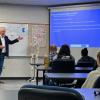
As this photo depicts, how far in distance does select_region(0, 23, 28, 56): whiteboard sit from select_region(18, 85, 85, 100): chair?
8.69 metres

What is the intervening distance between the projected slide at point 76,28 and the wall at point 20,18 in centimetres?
42

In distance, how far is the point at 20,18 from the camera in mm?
10422

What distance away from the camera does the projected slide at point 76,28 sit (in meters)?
9.77

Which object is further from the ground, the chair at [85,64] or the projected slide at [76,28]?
the projected slide at [76,28]

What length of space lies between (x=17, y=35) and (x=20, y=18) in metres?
0.58

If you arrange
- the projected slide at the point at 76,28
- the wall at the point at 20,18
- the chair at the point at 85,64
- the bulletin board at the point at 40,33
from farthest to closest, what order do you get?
1. the bulletin board at the point at 40,33
2. the wall at the point at 20,18
3. the projected slide at the point at 76,28
4. the chair at the point at 85,64

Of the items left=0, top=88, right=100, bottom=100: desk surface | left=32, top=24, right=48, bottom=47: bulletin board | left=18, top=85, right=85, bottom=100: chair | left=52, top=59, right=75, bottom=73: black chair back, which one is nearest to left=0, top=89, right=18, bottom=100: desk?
left=0, top=88, right=100, bottom=100: desk surface

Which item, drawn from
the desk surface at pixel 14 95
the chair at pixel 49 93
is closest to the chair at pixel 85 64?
the desk surface at pixel 14 95

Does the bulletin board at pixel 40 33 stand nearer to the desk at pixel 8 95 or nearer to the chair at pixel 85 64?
the chair at pixel 85 64

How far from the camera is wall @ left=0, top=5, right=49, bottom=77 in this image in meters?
10.3

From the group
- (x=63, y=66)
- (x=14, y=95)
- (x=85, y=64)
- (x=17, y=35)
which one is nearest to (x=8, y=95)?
(x=14, y=95)

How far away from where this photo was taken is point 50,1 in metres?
9.61

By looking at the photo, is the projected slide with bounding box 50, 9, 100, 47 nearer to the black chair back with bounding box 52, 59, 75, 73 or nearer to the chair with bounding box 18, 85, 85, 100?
the black chair back with bounding box 52, 59, 75, 73

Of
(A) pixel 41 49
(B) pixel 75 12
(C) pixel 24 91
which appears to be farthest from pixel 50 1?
(C) pixel 24 91
